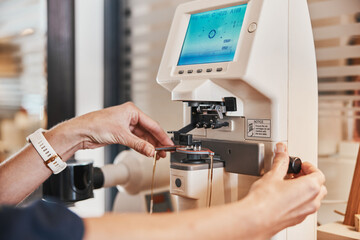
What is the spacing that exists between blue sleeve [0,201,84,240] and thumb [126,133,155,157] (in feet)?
1.67

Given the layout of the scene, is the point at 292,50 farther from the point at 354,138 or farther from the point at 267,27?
the point at 354,138

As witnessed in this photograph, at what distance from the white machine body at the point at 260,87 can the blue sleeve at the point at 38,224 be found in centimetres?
44

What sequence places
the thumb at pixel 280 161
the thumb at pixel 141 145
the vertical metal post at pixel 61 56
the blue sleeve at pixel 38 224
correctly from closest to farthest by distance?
the blue sleeve at pixel 38 224, the thumb at pixel 280 161, the thumb at pixel 141 145, the vertical metal post at pixel 61 56

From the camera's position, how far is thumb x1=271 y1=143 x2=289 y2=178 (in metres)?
0.79

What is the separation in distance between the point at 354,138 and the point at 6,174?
1092 millimetres

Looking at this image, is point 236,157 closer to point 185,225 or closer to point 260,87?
point 260,87

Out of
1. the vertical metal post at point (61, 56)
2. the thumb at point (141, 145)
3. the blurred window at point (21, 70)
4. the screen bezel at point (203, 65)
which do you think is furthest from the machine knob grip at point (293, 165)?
the blurred window at point (21, 70)

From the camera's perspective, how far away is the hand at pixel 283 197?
675 millimetres

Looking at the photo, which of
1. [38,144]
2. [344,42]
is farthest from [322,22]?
[38,144]

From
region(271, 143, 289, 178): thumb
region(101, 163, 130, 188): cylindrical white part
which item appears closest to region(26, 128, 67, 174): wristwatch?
region(101, 163, 130, 188): cylindrical white part

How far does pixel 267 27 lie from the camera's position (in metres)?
0.92

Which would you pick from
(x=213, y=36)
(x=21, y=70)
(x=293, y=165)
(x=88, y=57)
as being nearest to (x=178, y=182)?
(x=293, y=165)

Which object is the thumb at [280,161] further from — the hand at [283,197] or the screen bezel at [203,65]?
the screen bezel at [203,65]

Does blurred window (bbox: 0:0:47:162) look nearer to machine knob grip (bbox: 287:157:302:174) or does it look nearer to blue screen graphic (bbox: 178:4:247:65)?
blue screen graphic (bbox: 178:4:247:65)
